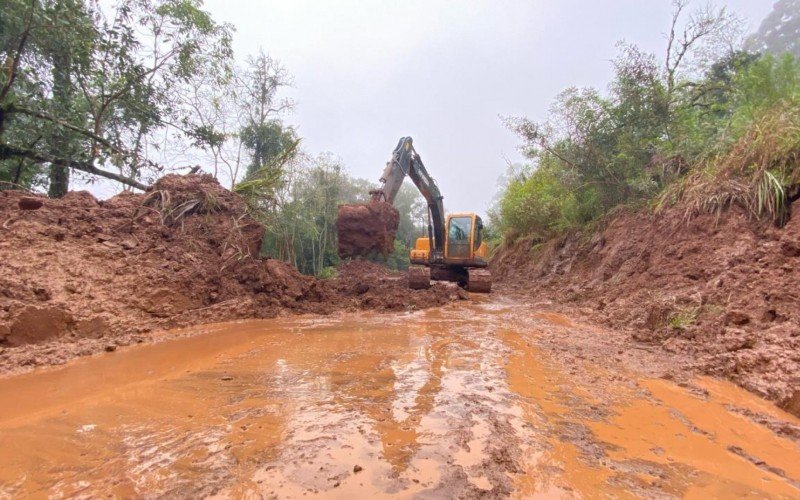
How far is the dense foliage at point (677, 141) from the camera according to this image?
526cm

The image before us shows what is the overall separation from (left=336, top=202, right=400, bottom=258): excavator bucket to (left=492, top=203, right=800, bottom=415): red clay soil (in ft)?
15.2

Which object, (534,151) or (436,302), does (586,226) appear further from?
(436,302)

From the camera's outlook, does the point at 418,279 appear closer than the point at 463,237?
Yes

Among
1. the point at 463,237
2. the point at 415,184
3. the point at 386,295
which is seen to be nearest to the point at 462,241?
Result: the point at 463,237

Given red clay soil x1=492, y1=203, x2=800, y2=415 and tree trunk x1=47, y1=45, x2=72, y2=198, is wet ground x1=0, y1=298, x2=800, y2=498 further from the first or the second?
tree trunk x1=47, y1=45, x2=72, y2=198

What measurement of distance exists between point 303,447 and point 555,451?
1.28 m

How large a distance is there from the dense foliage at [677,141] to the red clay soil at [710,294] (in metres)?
0.51

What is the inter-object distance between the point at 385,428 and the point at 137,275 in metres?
4.69

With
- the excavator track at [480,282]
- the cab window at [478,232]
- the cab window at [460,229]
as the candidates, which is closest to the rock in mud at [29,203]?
the excavator track at [480,282]

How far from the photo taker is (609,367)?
141 inches

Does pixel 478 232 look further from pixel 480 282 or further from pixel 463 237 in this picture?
pixel 480 282

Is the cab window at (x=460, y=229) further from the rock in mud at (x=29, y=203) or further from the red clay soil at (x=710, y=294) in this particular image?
the rock in mud at (x=29, y=203)

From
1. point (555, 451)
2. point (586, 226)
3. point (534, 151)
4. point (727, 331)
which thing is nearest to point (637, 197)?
point (586, 226)

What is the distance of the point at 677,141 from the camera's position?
7855mm
